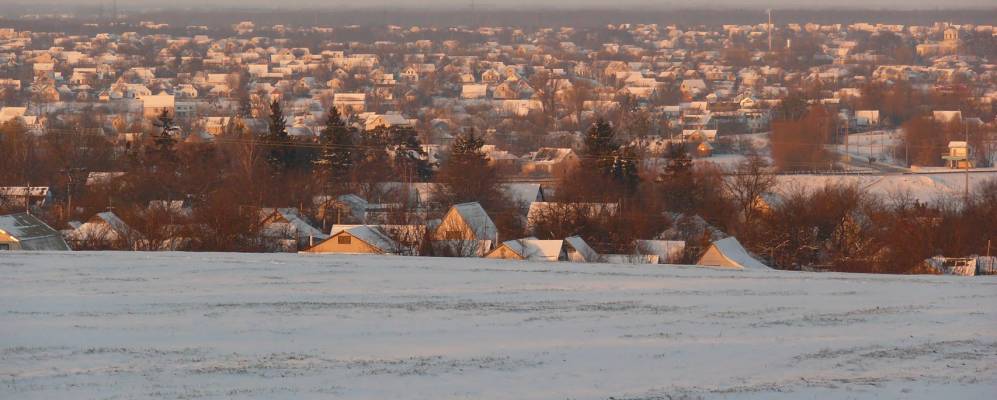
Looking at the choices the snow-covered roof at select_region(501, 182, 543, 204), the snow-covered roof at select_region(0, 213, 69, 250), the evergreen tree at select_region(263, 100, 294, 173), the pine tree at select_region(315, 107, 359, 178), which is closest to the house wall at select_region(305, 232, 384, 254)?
the snow-covered roof at select_region(0, 213, 69, 250)

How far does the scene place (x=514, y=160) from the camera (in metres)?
37.6

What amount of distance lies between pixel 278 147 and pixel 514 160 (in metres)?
10.7

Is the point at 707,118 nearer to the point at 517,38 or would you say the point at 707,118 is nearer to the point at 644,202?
the point at 644,202

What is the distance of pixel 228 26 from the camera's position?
14338 centimetres

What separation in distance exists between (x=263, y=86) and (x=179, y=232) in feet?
181

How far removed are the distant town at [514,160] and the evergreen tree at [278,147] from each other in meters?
0.06

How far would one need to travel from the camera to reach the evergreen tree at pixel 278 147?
2773 cm

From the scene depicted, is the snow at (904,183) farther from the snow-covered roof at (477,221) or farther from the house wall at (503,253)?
the house wall at (503,253)

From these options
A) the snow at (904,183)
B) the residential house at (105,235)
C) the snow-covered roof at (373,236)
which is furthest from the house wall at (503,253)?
the snow at (904,183)

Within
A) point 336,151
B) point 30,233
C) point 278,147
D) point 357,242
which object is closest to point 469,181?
point 336,151

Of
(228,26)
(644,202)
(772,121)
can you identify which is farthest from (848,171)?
(228,26)

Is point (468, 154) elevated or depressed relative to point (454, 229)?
elevated

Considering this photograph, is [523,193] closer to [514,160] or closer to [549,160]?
[549,160]

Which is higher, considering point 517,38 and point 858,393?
point 517,38
